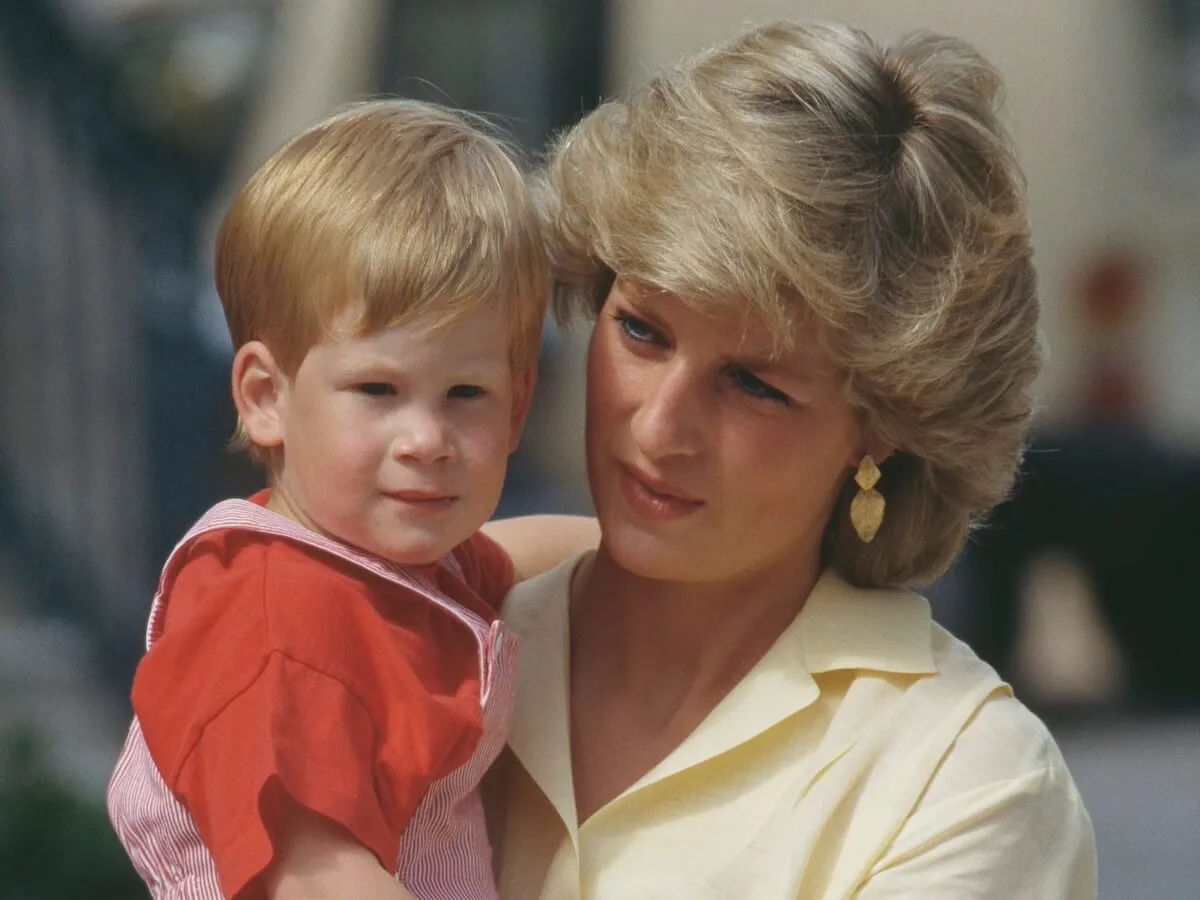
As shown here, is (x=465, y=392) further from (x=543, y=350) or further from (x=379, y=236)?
(x=543, y=350)

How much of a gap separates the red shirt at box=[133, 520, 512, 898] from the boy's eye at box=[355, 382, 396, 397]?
17 centimetres

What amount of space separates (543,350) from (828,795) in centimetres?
449

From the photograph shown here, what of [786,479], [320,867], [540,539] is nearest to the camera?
[320,867]

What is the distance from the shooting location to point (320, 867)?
1.84m

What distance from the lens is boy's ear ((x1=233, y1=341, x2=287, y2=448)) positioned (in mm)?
2068

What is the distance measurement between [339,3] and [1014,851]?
5884 mm

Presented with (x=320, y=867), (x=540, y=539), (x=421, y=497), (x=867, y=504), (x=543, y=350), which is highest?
(x=421, y=497)

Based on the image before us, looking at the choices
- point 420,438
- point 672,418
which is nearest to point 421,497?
point 420,438

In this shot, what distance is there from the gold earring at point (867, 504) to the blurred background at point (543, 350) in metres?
2.75

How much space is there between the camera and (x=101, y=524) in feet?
19.5

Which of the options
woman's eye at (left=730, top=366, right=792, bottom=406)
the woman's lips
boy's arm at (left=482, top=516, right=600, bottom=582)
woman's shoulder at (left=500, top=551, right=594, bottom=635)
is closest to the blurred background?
boy's arm at (left=482, top=516, right=600, bottom=582)

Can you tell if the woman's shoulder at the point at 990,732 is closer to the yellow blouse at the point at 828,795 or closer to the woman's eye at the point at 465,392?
the yellow blouse at the point at 828,795

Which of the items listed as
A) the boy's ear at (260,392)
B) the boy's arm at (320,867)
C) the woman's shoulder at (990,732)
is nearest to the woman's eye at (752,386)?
the woman's shoulder at (990,732)

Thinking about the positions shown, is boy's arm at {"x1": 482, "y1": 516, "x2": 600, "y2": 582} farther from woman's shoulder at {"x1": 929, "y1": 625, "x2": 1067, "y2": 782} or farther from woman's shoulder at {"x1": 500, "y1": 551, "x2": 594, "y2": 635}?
woman's shoulder at {"x1": 929, "y1": 625, "x2": 1067, "y2": 782}
